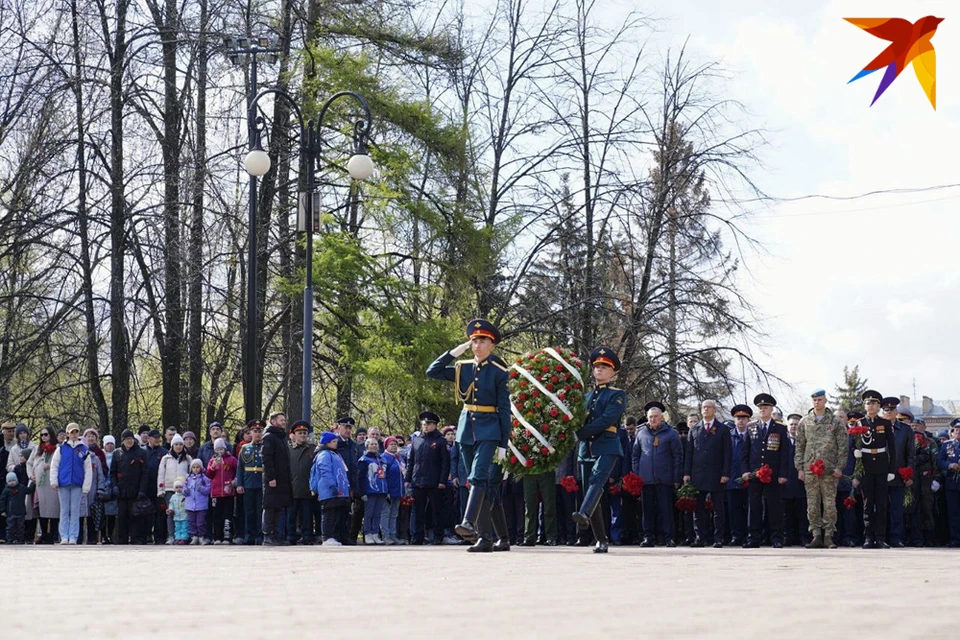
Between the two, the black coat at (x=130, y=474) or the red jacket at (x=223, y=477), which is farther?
the black coat at (x=130, y=474)

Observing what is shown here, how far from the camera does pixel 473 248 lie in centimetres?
2859

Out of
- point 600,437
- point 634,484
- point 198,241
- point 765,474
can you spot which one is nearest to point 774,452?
point 765,474

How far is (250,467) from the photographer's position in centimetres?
2038

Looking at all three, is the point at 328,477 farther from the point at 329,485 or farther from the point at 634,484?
the point at 634,484

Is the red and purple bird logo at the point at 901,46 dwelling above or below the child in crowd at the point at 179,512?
above

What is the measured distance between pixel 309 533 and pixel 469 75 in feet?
50.3

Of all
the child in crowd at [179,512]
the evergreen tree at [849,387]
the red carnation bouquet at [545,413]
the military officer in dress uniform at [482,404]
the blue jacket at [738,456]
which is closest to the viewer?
the military officer in dress uniform at [482,404]

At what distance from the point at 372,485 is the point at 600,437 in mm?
7113

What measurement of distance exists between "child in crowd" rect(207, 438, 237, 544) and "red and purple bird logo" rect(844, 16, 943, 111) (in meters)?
12.7

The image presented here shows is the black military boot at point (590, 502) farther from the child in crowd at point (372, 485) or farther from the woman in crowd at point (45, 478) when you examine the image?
the woman in crowd at point (45, 478)

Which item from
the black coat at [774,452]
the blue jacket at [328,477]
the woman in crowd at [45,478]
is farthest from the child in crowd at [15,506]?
the black coat at [774,452]

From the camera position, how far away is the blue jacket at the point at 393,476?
70.7ft

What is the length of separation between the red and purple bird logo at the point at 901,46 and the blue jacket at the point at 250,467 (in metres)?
11.6

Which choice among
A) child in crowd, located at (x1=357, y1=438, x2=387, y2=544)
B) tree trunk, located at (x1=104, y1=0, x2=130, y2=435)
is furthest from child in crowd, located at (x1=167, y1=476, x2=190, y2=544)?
tree trunk, located at (x1=104, y1=0, x2=130, y2=435)
